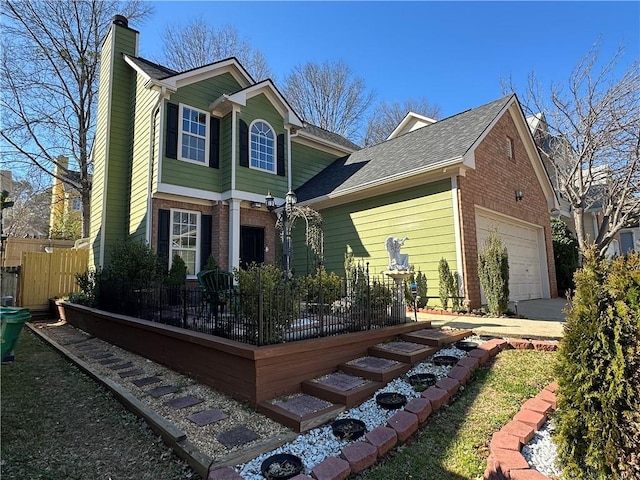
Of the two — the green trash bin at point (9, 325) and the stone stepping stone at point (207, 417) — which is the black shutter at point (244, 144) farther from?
the stone stepping stone at point (207, 417)

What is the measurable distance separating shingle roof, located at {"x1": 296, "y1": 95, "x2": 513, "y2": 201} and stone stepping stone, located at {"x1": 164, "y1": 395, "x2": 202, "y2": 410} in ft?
22.7

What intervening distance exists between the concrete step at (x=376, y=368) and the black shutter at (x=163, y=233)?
6.52 meters

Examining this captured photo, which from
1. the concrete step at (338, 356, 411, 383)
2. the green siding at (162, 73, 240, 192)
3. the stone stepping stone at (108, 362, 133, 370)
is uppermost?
the green siding at (162, 73, 240, 192)

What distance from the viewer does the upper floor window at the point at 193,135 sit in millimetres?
9586

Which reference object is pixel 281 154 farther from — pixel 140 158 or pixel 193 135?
pixel 140 158

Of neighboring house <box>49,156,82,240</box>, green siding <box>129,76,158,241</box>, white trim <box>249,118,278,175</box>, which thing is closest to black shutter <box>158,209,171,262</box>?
green siding <box>129,76,158,241</box>

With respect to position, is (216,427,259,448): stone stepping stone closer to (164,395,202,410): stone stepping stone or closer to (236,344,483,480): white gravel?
(236,344,483,480): white gravel

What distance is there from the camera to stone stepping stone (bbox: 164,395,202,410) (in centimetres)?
366

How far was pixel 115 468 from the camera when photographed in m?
2.67

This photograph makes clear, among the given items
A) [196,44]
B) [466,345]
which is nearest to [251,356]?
[466,345]

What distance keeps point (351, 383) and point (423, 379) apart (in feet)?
2.71

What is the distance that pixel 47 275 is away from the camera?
11234 mm

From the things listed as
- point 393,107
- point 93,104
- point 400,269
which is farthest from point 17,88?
point 393,107

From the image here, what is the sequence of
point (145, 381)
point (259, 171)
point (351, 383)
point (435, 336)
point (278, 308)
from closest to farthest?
point (351, 383), point (278, 308), point (145, 381), point (435, 336), point (259, 171)
